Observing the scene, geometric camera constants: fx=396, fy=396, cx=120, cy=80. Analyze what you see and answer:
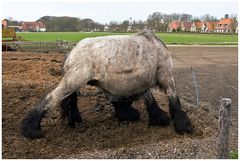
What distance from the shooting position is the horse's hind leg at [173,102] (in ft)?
23.1

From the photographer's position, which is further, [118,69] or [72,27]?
[72,27]

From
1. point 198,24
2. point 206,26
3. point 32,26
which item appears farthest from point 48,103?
point 206,26

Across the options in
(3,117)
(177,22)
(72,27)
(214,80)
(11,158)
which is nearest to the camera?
(11,158)

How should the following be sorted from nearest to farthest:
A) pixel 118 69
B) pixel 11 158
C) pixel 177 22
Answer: pixel 11 158 → pixel 118 69 → pixel 177 22

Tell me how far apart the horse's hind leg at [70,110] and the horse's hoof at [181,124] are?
179 centimetres

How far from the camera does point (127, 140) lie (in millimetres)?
6656

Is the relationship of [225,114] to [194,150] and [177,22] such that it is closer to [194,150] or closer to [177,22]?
[194,150]

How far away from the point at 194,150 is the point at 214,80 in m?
10.1

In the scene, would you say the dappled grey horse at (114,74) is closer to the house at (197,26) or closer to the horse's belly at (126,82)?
the horse's belly at (126,82)

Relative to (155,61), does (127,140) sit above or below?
below

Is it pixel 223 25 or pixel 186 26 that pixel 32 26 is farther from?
pixel 223 25

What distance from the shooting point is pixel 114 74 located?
21.2 feet

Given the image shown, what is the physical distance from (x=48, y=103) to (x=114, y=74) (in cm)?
118

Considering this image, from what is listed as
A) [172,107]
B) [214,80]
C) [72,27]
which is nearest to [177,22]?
[72,27]
